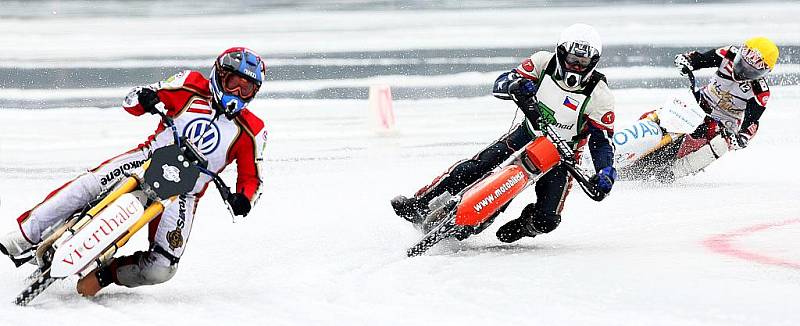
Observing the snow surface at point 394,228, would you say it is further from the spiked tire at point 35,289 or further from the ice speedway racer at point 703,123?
the ice speedway racer at point 703,123

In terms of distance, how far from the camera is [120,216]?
602 cm

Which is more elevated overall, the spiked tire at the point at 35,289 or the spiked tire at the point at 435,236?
the spiked tire at the point at 35,289

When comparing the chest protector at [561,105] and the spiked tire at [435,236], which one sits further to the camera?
the chest protector at [561,105]

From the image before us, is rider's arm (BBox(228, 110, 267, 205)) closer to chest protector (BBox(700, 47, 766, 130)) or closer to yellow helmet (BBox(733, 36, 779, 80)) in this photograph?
yellow helmet (BBox(733, 36, 779, 80))

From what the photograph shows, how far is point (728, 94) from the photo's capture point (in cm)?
1167

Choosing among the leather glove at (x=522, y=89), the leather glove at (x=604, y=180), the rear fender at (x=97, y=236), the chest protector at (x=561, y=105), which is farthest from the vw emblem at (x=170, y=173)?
the leather glove at (x=604, y=180)

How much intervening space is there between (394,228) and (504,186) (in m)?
1.44

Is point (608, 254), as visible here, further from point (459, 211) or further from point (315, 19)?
point (315, 19)

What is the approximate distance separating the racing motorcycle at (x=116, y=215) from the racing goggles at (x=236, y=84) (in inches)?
14.1

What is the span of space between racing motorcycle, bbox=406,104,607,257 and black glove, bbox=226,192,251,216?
1630mm

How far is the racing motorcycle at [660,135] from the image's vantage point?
11344 millimetres

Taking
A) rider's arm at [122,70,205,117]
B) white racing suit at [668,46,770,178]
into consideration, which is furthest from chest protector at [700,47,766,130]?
rider's arm at [122,70,205,117]

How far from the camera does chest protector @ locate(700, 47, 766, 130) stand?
37.8 feet

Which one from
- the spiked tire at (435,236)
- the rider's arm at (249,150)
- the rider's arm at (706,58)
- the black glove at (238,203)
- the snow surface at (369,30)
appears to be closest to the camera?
the black glove at (238,203)
